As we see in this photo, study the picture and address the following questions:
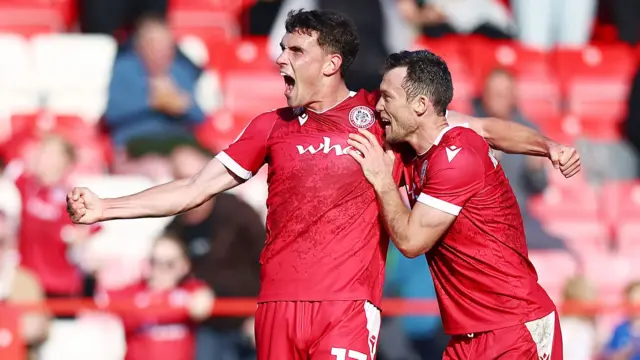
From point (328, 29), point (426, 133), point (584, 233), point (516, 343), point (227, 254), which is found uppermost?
point (328, 29)

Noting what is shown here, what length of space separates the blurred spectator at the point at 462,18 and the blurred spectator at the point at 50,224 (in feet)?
12.5

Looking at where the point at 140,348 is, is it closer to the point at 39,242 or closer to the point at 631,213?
the point at 39,242

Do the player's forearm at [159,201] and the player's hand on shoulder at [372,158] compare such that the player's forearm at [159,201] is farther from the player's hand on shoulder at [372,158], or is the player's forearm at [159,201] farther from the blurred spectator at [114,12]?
the blurred spectator at [114,12]

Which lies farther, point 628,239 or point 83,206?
point 628,239

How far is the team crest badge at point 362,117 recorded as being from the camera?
17.4 ft

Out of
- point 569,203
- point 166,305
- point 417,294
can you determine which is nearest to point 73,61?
point 166,305

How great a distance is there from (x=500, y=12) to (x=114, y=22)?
3.70m

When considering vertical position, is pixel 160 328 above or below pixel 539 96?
below

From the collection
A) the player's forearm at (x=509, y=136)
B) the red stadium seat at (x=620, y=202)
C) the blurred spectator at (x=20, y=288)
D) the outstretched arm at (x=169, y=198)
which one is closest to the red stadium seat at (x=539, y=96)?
the red stadium seat at (x=620, y=202)

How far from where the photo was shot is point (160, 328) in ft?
25.8

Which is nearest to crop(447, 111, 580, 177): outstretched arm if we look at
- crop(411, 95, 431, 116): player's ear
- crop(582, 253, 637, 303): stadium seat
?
crop(411, 95, 431, 116): player's ear

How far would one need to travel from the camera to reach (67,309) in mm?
7883

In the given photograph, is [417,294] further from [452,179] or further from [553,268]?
[452,179]

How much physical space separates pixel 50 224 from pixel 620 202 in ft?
16.6
